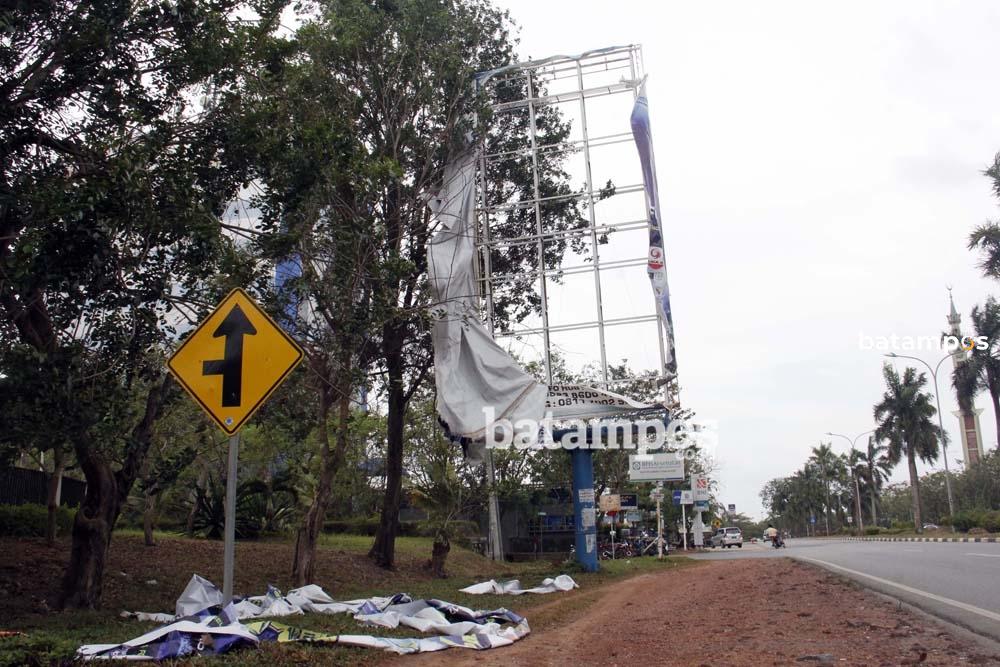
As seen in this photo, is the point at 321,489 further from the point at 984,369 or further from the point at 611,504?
the point at 984,369

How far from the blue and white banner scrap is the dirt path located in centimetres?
733

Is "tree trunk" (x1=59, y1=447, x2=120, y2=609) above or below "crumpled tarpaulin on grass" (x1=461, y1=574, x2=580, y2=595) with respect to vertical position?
above

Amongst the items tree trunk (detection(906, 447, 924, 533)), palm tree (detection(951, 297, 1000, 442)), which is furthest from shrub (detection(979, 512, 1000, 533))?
tree trunk (detection(906, 447, 924, 533))

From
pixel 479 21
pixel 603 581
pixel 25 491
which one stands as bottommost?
pixel 603 581

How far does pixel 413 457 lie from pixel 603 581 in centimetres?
986

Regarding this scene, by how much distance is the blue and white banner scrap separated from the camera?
62.3ft

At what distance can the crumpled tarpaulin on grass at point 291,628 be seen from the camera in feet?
20.4

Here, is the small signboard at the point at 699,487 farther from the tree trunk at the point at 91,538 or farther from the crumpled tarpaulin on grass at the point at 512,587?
the tree trunk at the point at 91,538

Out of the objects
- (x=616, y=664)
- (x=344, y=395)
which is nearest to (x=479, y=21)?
(x=344, y=395)

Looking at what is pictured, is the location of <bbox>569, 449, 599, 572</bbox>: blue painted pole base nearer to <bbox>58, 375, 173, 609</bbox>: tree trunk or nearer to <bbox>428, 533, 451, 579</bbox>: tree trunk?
<bbox>428, 533, 451, 579</bbox>: tree trunk

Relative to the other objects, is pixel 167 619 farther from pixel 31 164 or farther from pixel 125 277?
pixel 31 164

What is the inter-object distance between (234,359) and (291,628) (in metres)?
2.55

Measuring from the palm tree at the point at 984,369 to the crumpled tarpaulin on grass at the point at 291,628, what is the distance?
136 ft

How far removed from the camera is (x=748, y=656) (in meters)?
6.84
